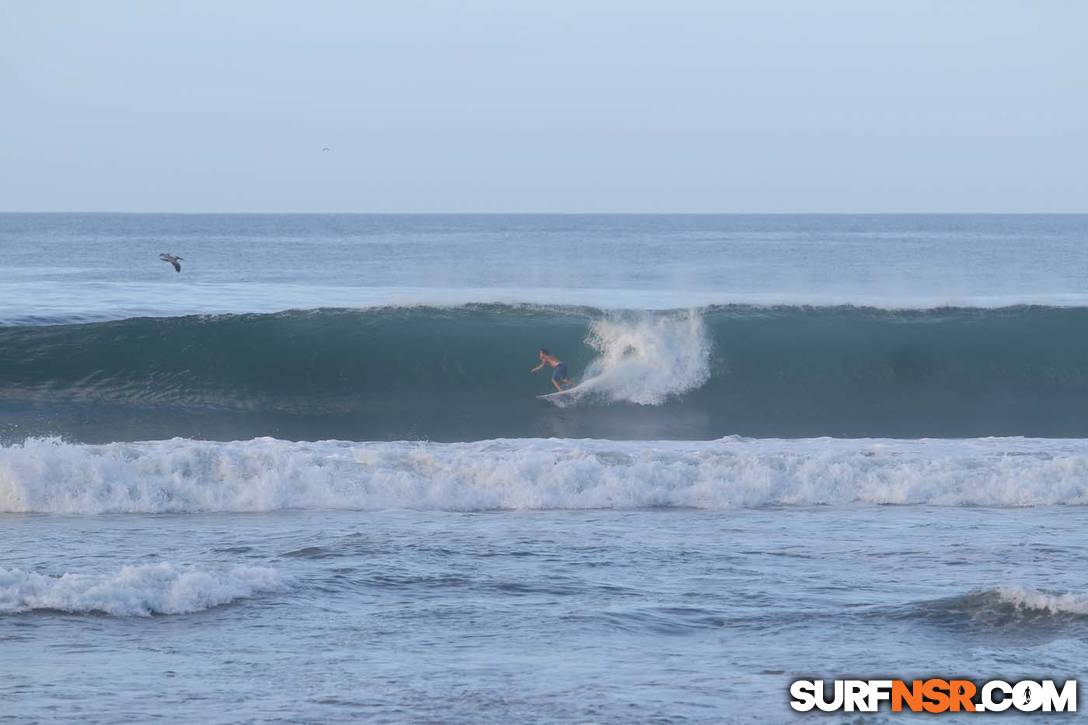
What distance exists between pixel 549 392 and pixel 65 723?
1440 cm

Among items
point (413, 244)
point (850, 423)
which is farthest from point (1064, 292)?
point (413, 244)

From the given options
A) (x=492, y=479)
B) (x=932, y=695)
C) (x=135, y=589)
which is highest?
(x=492, y=479)

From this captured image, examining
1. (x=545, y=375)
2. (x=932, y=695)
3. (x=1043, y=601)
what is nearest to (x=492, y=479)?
(x=1043, y=601)

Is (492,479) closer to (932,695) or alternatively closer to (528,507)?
(528,507)

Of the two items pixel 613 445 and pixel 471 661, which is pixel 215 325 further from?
pixel 471 661

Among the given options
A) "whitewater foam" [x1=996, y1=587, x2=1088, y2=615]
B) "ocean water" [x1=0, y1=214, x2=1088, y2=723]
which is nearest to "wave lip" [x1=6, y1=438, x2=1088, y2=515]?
"ocean water" [x1=0, y1=214, x2=1088, y2=723]

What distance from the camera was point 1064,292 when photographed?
43.7 m

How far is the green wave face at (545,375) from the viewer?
18688 millimetres

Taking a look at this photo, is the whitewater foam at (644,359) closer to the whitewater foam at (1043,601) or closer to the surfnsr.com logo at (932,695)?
the whitewater foam at (1043,601)

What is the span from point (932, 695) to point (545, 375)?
14633mm

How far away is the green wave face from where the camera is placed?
1869 cm

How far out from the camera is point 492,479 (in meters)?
13.1

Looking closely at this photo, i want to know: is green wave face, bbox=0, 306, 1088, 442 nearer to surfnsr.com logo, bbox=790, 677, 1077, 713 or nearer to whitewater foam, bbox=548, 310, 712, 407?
whitewater foam, bbox=548, 310, 712, 407

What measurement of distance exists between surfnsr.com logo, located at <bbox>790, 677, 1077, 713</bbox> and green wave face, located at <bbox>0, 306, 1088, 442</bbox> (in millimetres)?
10923
